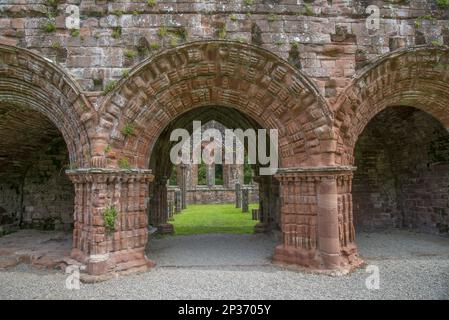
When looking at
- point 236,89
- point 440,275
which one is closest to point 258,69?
point 236,89

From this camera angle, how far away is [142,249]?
568 cm

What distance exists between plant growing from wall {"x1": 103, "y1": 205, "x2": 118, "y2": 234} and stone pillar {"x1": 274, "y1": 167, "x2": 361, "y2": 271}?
298cm

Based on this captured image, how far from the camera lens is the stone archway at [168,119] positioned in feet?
17.5

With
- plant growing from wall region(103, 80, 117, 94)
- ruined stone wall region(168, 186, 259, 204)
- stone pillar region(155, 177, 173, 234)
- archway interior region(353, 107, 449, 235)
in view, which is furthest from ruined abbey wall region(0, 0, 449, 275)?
ruined stone wall region(168, 186, 259, 204)

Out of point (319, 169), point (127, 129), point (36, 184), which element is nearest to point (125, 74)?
point (127, 129)

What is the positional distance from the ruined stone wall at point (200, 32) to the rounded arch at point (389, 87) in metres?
0.22

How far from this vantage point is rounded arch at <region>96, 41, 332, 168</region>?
5504 mm

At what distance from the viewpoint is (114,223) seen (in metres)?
5.30

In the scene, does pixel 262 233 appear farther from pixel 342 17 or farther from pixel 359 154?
pixel 342 17

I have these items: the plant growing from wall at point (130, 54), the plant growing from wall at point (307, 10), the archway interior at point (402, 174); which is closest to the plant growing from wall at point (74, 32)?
the plant growing from wall at point (130, 54)

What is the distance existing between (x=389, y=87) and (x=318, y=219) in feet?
9.48
